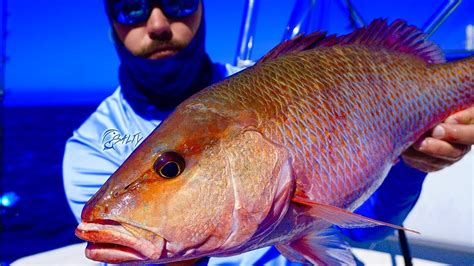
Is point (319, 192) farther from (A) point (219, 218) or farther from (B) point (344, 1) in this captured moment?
(B) point (344, 1)

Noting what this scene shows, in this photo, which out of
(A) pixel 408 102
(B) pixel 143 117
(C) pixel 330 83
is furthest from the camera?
(B) pixel 143 117

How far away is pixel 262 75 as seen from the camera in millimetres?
1097

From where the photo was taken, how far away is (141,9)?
196 cm

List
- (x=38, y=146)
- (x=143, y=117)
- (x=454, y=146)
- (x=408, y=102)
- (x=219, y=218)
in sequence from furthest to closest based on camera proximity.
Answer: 1. (x=38, y=146)
2. (x=143, y=117)
3. (x=454, y=146)
4. (x=408, y=102)
5. (x=219, y=218)

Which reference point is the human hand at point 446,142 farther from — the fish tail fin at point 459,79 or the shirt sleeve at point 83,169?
the shirt sleeve at point 83,169

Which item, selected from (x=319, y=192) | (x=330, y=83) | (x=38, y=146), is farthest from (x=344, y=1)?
(x=38, y=146)

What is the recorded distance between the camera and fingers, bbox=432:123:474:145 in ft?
4.37

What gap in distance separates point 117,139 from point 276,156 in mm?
1047

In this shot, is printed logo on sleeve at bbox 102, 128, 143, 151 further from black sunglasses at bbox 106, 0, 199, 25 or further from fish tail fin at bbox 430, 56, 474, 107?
fish tail fin at bbox 430, 56, 474, 107

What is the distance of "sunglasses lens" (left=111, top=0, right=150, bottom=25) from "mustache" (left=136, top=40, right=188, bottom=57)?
12 cm

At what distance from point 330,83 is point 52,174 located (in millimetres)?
23816

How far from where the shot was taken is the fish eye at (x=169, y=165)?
36.0 inches

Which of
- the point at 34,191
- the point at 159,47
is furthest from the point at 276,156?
the point at 34,191

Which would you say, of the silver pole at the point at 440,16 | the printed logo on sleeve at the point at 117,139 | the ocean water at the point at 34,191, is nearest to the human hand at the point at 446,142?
the printed logo on sleeve at the point at 117,139
